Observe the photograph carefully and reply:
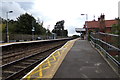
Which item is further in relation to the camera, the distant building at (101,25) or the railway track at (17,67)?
the distant building at (101,25)

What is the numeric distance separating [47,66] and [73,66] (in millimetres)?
1163

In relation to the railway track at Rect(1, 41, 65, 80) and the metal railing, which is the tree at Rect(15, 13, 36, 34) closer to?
the railway track at Rect(1, 41, 65, 80)

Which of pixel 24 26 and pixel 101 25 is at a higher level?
pixel 24 26

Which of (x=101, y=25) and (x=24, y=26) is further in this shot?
(x=24, y=26)

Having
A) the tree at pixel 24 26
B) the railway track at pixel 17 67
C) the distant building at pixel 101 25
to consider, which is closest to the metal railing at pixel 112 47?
the railway track at pixel 17 67

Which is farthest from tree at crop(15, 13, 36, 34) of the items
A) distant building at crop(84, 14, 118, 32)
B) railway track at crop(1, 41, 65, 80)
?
railway track at crop(1, 41, 65, 80)

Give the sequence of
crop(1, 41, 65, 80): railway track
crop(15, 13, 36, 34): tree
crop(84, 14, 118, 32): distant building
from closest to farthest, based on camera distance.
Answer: crop(1, 41, 65, 80): railway track → crop(84, 14, 118, 32): distant building → crop(15, 13, 36, 34): tree

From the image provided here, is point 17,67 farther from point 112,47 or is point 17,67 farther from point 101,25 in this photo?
point 101,25

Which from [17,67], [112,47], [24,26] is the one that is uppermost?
[24,26]

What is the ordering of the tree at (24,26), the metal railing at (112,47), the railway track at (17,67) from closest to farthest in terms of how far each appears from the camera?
the metal railing at (112,47)
the railway track at (17,67)
the tree at (24,26)

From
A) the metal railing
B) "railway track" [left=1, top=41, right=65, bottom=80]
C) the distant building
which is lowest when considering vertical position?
"railway track" [left=1, top=41, right=65, bottom=80]

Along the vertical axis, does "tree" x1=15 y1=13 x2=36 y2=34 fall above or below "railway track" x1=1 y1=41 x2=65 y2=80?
above

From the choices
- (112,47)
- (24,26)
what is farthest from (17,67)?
(24,26)

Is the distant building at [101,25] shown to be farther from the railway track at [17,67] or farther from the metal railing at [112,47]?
the metal railing at [112,47]
